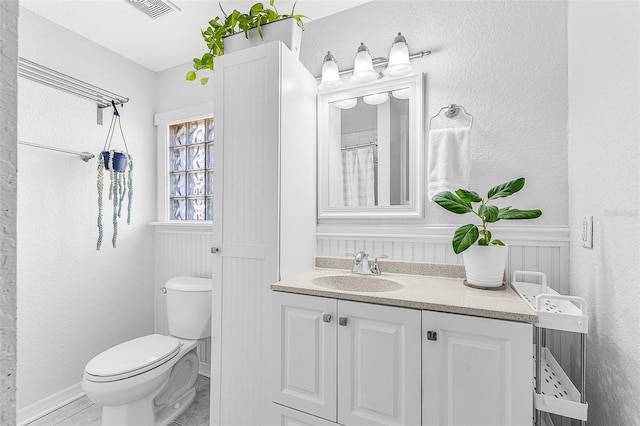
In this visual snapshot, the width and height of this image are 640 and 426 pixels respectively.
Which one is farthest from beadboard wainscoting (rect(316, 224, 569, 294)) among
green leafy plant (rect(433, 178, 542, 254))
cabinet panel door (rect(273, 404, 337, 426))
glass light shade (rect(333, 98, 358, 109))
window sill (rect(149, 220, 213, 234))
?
window sill (rect(149, 220, 213, 234))

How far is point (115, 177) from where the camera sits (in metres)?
2.20

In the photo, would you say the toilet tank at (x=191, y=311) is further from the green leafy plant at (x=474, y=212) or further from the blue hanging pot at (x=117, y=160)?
the green leafy plant at (x=474, y=212)

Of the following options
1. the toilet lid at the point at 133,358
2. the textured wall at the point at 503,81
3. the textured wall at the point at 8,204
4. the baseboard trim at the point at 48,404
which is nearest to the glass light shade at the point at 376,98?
the textured wall at the point at 503,81

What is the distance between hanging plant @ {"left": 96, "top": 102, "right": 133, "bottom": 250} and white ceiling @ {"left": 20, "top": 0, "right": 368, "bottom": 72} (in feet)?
1.56

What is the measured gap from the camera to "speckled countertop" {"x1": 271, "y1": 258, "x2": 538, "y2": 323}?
3.42 ft

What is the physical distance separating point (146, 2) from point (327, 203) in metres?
1.58

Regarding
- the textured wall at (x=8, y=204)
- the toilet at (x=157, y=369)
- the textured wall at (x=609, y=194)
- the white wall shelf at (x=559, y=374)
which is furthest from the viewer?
the toilet at (x=157, y=369)

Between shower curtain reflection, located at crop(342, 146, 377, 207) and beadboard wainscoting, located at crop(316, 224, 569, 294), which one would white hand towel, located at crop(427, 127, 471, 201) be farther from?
shower curtain reflection, located at crop(342, 146, 377, 207)

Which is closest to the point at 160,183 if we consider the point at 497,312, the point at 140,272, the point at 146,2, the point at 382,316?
the point at 140,272

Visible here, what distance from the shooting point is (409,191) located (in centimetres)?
167

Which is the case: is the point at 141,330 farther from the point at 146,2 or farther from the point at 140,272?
the point at 146,2

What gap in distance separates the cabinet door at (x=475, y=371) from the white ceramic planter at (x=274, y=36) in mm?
1439

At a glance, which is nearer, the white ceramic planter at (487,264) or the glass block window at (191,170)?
the white ceramic planter at (487,264)

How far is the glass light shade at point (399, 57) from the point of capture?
1.60 m
